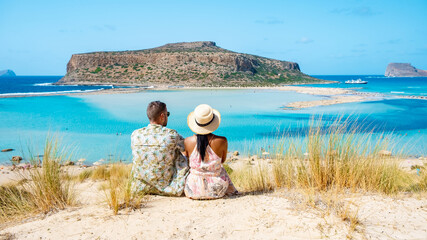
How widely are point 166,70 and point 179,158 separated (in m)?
62.8

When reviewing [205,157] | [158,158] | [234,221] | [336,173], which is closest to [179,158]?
[158,158]

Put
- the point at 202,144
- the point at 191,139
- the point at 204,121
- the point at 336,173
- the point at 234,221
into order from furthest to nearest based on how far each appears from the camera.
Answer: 1. the point at 336,173
2. the point at 191,139
3. the point at 202,144
4. the point at 204,121
5. the point at 234,221

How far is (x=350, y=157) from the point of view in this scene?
4312 millimetres

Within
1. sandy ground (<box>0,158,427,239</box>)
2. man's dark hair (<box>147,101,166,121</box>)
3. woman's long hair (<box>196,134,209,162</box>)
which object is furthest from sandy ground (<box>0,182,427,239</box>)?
man's dark hair (<box>147,101,166,121</box>)

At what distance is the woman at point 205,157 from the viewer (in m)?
3.78

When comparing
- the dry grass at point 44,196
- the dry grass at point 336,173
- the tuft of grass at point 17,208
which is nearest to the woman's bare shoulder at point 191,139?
the dry grass at point 336,173

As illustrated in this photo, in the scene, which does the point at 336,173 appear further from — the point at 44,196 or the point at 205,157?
the point at 44,196

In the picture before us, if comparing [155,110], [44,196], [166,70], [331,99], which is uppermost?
[166,70]

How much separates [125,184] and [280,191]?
2061 mm

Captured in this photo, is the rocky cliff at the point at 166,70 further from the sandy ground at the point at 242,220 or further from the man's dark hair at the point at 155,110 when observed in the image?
the sandy ground at the point at 242,220

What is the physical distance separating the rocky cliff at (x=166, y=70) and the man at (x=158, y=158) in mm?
53943

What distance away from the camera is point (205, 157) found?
385 centimetres

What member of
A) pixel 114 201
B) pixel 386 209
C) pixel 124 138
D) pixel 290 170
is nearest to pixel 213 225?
pixel 114 201

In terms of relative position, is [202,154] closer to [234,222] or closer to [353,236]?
[234,222]
